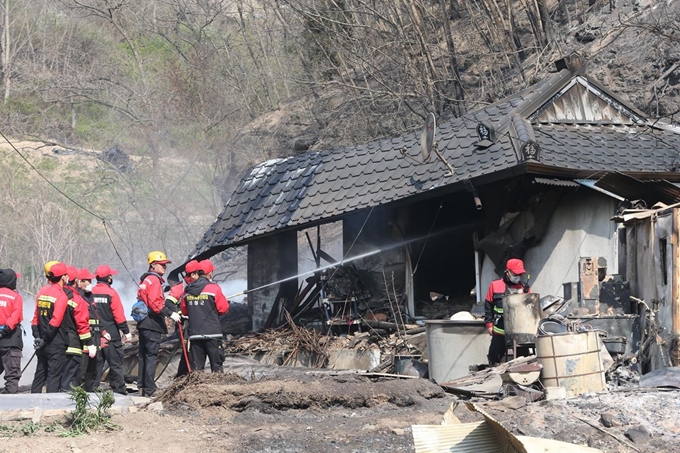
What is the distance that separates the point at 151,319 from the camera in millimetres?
12430

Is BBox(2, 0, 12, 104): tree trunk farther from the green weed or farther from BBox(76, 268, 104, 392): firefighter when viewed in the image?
the green weed

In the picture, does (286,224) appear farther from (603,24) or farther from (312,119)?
(312,119)

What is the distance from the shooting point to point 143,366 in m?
12.4

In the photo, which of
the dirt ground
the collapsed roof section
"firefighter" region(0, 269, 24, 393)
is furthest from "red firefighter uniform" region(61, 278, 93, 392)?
the collapsed roof section

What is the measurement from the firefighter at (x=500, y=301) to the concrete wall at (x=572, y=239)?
297cm

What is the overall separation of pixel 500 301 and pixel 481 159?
131 inches

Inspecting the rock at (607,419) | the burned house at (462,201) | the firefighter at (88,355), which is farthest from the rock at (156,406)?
the burned house at (462,201)

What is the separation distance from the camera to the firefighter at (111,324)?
490 inches

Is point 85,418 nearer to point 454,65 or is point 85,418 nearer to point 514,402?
point 514,402

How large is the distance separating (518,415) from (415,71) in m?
17.3

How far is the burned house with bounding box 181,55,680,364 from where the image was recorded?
1434cm

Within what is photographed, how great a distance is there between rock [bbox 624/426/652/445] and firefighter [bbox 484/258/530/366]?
3.36 m

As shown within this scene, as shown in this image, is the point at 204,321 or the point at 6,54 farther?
the point at 6,54

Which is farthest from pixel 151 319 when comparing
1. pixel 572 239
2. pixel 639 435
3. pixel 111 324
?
pixel 639 435
